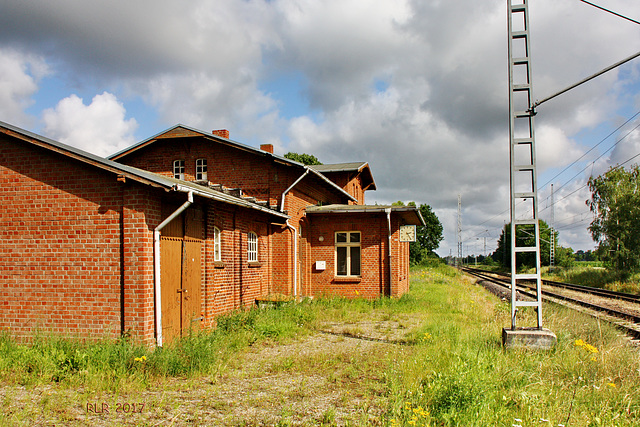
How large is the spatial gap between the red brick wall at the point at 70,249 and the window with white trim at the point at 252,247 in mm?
5362

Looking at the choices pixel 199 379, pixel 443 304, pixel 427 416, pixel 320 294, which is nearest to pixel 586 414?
pixel 427 416

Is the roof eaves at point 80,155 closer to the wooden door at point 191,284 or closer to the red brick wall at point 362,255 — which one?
the wooden door at point 191,284

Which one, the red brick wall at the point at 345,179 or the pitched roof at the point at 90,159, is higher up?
the red brick wall at the point at 345,179

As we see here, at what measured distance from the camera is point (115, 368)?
6691 mm

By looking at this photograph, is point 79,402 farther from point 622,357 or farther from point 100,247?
point 622,357

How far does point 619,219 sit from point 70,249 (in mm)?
35870

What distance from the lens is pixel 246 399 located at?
19.2 ft

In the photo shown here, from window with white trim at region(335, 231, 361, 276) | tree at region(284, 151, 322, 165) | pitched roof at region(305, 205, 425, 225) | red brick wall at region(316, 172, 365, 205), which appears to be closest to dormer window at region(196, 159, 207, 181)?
pitched roof at region(305, 205, 425, 225)

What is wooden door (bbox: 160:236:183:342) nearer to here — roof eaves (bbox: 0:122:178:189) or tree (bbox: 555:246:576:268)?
roof eaves (bbox: 0:122:178:189)

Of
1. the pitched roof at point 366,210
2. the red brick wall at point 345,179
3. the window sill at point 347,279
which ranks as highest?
the red brick wall at point 345,179

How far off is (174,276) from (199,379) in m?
2.45

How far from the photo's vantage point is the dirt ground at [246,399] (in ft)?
16.9

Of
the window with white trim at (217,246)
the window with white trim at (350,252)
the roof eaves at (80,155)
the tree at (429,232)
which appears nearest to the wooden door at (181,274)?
the window with white trim at (217,246)

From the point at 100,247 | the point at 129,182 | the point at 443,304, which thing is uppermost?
the point at 129,182
